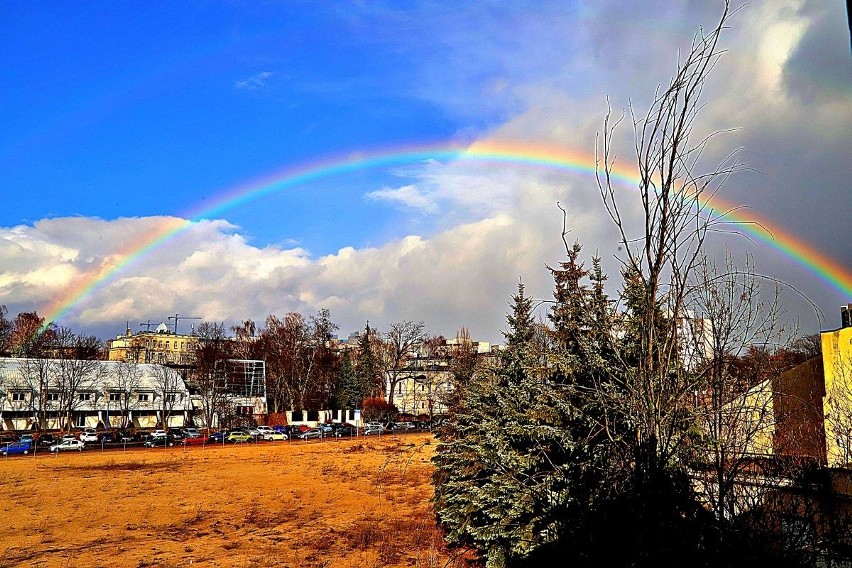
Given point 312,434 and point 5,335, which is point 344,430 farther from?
point 5,335

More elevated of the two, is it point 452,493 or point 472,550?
point 452,493

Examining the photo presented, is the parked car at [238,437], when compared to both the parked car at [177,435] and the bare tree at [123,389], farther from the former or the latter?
the bare tree at [123,389]

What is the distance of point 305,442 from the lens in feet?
175

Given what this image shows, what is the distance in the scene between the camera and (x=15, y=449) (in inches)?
1688

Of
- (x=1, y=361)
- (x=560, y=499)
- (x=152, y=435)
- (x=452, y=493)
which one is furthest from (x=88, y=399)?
(x=560, y=499)

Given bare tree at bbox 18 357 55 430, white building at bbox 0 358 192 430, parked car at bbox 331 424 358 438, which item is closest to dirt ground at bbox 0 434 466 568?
bare tree at bbox 18 357 55 430

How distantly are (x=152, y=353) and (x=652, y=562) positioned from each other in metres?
117

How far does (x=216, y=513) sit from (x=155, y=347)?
11616 centimetres

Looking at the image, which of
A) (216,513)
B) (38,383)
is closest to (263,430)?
Result: (38,383)

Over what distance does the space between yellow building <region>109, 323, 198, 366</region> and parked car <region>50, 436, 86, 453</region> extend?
177ft

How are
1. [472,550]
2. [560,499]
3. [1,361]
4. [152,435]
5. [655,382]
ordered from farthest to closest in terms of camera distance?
[1,361]
[152,435]
[472,550]
[560,499]
[655,382]

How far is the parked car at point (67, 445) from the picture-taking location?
43938mm

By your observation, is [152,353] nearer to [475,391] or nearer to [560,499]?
[475,391]

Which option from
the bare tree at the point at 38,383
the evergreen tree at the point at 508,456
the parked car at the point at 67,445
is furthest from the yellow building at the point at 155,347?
the evergreen tree at the point at 508,456
